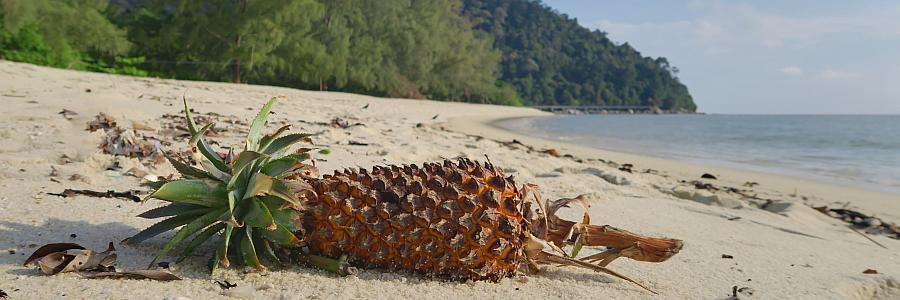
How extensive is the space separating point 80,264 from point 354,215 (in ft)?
2.85

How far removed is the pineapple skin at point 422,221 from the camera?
1940 millimetres

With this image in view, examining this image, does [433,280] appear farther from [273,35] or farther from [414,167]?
[273,35]

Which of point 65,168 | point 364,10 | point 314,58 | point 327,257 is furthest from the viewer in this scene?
point 364,10

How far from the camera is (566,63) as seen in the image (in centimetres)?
13412

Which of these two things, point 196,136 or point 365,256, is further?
point 365,256

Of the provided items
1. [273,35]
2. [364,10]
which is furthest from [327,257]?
[364,10]

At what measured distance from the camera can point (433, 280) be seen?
2051 mm

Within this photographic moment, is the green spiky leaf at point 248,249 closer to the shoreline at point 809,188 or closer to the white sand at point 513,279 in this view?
the white sand at point 513,279

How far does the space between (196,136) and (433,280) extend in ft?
3.02

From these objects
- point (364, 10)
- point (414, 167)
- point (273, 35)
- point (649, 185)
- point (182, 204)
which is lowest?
point (649, 185)

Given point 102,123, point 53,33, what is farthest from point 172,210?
point 53,33

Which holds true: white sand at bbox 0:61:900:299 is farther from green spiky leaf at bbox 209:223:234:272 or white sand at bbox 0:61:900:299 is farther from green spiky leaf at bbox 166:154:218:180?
green spiky leaf at bbox 166:154:218:180

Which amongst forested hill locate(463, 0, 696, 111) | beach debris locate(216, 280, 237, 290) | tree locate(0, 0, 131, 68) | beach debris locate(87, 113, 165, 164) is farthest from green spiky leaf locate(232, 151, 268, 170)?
forested hill locate(463, 0, 696, 111)

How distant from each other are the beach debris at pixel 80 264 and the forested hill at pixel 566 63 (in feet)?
375
